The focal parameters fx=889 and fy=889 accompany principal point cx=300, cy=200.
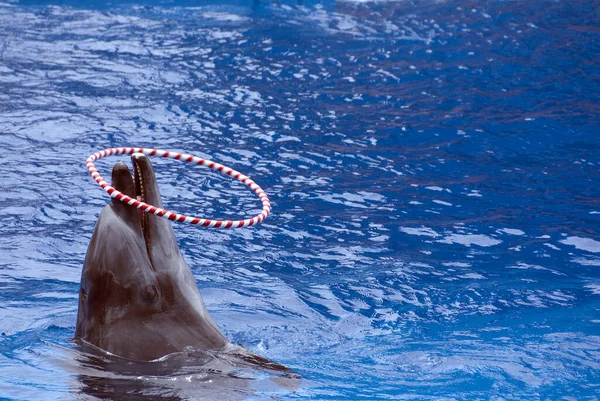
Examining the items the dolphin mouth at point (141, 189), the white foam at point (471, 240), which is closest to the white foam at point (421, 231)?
the white foam at point (471, 240)

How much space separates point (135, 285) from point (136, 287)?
0.5 inches

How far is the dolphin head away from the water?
Result: 222 millimetres

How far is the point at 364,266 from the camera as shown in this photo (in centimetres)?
712

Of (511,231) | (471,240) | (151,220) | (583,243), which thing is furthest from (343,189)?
(151,220)

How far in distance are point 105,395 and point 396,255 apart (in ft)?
12.0

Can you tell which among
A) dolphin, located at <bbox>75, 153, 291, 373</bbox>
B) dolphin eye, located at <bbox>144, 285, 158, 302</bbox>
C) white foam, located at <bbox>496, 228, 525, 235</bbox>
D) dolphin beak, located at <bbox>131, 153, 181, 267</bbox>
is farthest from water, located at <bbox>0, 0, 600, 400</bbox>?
dolphin beak, located at <bbox>131, 153, 181, 267</bbox>

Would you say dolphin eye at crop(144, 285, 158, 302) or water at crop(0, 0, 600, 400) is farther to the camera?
water at crop(0, 0, 600, 400)

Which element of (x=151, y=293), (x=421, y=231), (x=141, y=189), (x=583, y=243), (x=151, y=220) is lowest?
(x=421, y=231)

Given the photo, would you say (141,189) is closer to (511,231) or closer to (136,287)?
(136,287)

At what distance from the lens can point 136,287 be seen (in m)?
4.36

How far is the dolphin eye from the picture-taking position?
4.37 metres

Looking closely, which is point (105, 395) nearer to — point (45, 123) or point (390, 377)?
point (390, 377)

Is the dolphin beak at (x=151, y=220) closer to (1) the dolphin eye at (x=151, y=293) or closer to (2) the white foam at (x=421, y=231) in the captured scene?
(1) the dolphin eye at (x=151, y=293)

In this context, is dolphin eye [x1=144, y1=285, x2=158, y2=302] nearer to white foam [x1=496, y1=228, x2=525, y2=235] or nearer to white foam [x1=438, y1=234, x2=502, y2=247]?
white foam [x1=438, y1=234, x2=502, y2=247]
